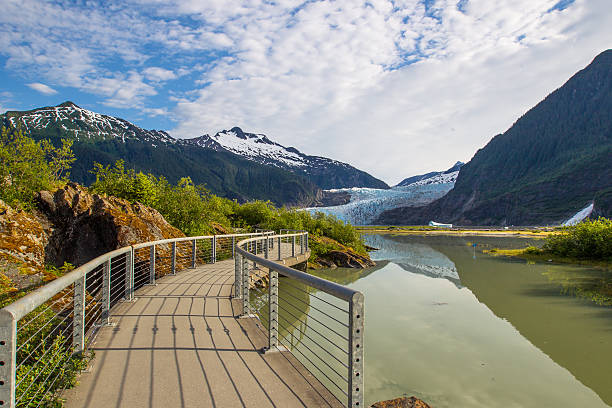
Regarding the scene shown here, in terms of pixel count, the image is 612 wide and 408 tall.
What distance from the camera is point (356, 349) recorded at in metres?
2.92

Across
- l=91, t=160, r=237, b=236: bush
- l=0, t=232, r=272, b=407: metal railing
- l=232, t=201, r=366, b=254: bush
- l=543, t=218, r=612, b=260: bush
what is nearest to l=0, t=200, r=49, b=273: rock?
l=0, t=232, r=272, b=407: metal railing

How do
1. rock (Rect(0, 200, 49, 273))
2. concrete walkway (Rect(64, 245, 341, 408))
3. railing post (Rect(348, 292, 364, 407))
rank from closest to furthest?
1. railing post (Rect(348, 292, 364, 407))
2. concrete walkway (Rect(64, 245, 341, 408))
3. rock (Rect(0, 200, 49, 273))

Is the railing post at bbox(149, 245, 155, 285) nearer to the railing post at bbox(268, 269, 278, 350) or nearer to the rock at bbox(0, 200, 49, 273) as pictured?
the rock at bbox(0, 200, 49, 273)

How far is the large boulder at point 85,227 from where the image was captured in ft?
36.3

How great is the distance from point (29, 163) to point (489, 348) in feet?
52.8

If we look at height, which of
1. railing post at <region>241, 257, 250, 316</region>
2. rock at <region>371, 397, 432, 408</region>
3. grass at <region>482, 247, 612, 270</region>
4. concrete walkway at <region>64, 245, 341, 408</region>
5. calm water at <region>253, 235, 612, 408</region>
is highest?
railing post at <region>241, 257, 250, 316</region>

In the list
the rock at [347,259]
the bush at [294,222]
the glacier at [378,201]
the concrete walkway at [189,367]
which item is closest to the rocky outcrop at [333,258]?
the rock at [347,259]

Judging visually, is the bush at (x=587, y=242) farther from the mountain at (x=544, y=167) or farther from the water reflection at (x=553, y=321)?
the mountain at (x=544, y=167)

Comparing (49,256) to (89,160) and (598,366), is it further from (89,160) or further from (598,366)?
(89,160)

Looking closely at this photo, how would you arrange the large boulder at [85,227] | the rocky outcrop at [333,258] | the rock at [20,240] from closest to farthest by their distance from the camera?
1. the rock at [20,240]
2. the large boulder at [85,227]
3. the rocky outcrop at [333,258]

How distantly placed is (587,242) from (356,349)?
1192 inches

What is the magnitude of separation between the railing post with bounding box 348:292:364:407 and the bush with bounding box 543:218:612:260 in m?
28.9

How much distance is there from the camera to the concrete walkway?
3.34m

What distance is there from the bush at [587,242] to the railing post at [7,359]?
30920mm
